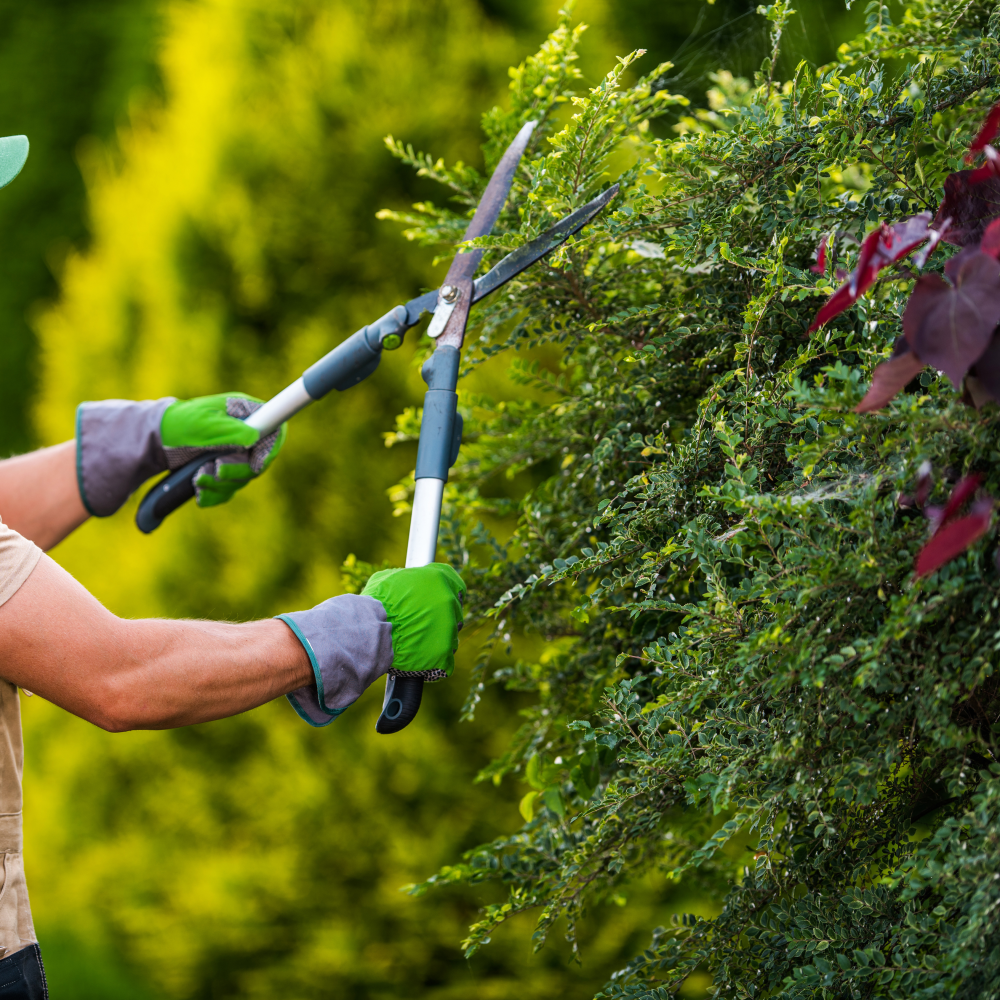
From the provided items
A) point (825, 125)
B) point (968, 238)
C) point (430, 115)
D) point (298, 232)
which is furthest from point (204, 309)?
point (968, 238)

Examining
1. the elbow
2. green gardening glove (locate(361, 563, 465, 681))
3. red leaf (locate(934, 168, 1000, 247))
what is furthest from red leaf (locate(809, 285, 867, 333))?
the elbow

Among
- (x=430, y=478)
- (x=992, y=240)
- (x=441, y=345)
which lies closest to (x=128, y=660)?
(x=430, y=478)

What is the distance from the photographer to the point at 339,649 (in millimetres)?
1199

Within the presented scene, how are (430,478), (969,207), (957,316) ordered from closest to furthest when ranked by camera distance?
1. (957,316)
2. (969,207)
3. (430,478)

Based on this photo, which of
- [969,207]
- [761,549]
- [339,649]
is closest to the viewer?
[969,207]

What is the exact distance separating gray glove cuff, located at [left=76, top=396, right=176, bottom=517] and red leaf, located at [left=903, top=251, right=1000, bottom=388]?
60.1 inches

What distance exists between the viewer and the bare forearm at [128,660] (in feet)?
3.53

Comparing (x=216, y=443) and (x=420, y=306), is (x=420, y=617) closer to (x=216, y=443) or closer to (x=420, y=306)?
(x=420, y=306)

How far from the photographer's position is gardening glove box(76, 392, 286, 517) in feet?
5.91

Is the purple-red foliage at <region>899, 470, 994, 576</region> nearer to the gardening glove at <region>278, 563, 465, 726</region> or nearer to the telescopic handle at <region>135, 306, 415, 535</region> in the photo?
the gardening glove at <region>278, 563, 465, 726</region>

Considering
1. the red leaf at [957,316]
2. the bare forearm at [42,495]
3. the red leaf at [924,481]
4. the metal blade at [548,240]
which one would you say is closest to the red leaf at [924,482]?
the red leaf at [924,481]

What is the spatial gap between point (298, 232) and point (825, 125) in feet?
6.09

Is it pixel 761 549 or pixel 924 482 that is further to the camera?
pixel 761 549

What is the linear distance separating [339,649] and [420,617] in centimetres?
12
